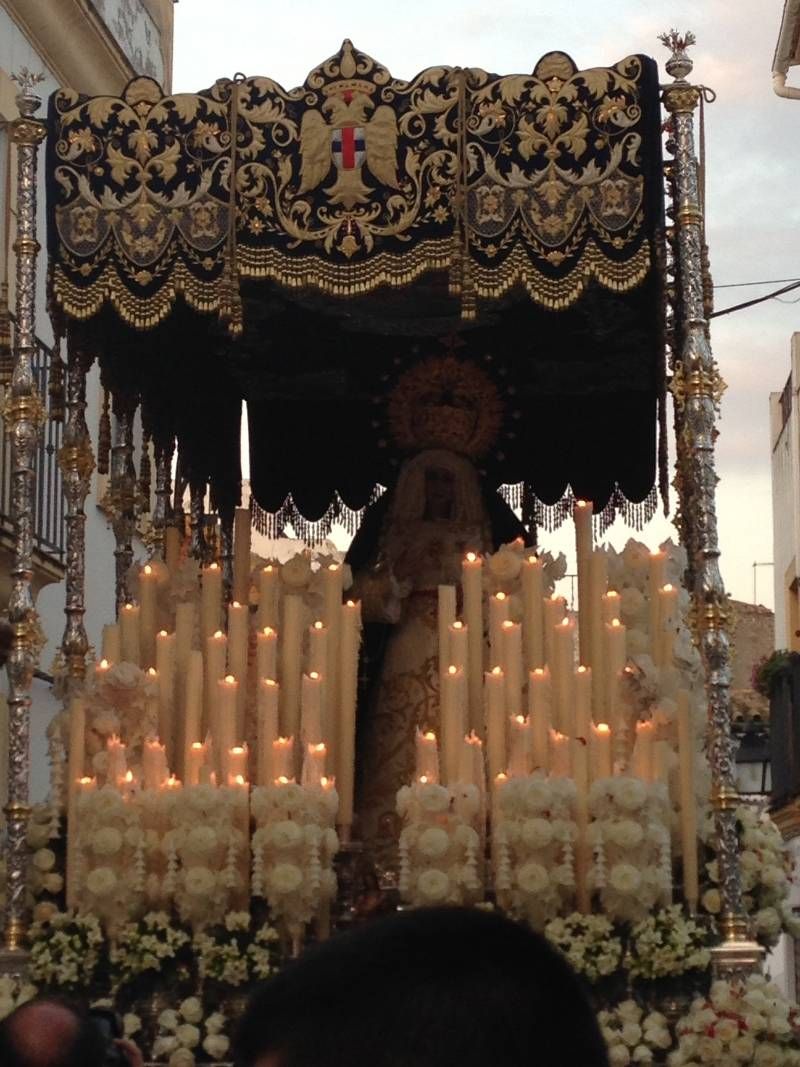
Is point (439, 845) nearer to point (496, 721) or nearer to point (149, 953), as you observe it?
point (496, 721)

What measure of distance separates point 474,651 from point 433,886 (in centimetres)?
101

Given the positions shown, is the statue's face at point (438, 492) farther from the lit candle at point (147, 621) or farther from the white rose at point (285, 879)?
the white rose at point (285, 879)

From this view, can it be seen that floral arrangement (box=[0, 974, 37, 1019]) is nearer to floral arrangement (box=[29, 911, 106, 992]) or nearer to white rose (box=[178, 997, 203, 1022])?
floral arrangement (box=[29, 911, 106, 992])

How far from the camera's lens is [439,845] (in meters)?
6.25

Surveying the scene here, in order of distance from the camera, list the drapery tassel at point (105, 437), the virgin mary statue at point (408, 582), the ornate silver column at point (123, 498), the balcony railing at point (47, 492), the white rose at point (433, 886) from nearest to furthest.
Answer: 1. the white rose at point (433, 886)
2. the virgin mary statue at point (408, 582)
3. the drapery tassel at point (105, 437)
4. the ornate silver column at point (123, 498)
5. the balcony railing at point (47, 492)

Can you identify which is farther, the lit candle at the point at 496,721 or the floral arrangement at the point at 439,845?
the lit candle at the point at 496,721

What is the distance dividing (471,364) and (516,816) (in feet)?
8.04

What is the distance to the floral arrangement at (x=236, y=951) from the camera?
6.22 meters

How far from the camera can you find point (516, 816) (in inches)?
248

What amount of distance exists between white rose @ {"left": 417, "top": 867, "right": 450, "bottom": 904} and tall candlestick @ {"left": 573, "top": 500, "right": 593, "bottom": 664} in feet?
3.99

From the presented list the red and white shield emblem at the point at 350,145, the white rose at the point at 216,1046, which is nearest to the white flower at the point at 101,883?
the white rose at the point at 216,1046

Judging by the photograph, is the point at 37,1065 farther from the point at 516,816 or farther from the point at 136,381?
the point at 136,381

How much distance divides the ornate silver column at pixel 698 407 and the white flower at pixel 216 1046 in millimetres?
1737

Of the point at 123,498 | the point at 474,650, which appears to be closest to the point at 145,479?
the point at 123,498
